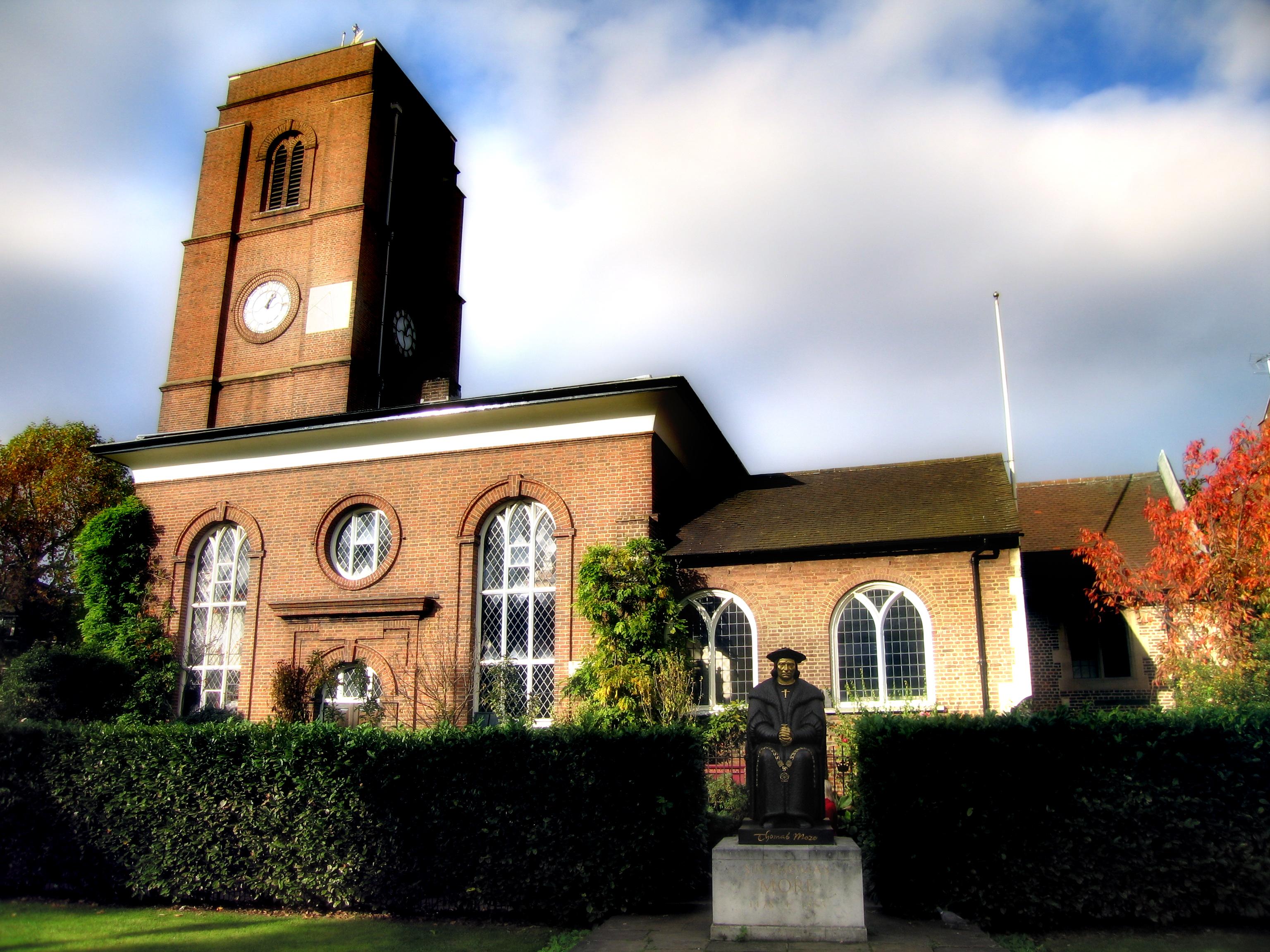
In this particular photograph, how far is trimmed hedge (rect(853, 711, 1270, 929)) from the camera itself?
9117mm

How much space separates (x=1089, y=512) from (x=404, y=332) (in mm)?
17866

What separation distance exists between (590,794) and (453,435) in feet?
35.2

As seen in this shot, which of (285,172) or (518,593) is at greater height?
(285,172)

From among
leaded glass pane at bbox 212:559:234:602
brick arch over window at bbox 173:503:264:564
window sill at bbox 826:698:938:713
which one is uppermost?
brick arch over window at bbox 173:503:264:564

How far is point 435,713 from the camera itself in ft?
56.2

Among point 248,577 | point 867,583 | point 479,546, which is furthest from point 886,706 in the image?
point 248,577

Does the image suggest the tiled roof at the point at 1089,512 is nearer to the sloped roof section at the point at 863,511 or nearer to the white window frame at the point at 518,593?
the sloped roof section at the point at 863,511

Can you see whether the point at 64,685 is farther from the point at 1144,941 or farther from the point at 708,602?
the point at 1144,941

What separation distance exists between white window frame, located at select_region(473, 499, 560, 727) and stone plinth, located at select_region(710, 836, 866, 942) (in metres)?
8.81

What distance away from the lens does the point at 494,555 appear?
18891 millimetres

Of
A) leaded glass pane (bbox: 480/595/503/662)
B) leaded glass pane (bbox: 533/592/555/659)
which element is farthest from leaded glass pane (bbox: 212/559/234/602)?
leaded glass pane (bbox: 533/592/555/659)

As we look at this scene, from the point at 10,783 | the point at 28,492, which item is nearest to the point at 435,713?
the point at 10,783

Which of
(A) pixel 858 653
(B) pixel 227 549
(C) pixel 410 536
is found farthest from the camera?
(B) pixel 227 549

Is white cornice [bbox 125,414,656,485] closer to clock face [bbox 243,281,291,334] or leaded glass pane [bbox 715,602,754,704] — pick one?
leaded glass pane [bbox 715,602,754,704]
